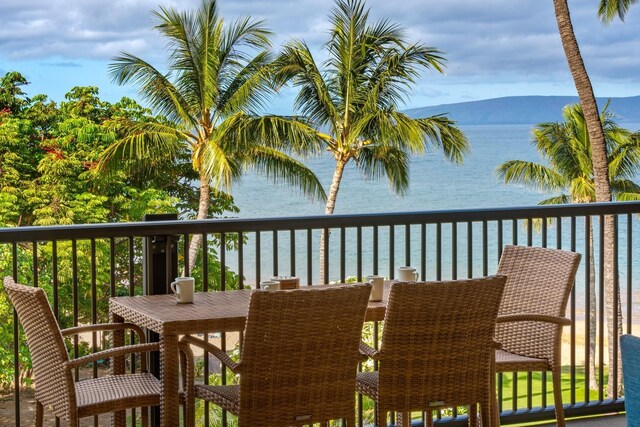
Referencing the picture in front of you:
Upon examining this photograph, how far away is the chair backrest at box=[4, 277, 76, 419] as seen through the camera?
343 cm

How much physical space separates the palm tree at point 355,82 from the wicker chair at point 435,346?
2329 centimetres

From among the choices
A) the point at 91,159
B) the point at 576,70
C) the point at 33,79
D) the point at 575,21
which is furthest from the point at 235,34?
the point at 575,21

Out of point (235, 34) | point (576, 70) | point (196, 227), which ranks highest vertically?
point (235, 34)

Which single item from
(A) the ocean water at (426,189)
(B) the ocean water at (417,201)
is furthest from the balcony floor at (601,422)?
(A) the ocean water at (426,189)

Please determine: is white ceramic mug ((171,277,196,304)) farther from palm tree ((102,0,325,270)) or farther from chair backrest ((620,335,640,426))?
palm tree ((102,0,325,270))

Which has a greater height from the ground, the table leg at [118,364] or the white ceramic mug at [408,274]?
the white ceramic mug at [408,274]

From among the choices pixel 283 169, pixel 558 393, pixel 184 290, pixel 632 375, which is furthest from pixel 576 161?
pixel 632 375

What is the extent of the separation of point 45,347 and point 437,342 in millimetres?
1427

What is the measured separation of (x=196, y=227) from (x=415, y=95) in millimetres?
51049

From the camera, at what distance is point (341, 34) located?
27.9 meters

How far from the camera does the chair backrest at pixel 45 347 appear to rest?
3432 millimetres

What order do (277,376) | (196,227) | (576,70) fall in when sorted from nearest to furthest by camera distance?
(277,376), (196,227), (576,70)

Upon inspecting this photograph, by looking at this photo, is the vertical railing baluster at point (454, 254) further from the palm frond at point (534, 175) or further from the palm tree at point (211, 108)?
the palm frond at point (534, 175)

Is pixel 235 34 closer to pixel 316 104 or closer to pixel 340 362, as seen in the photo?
pixel 316 104
